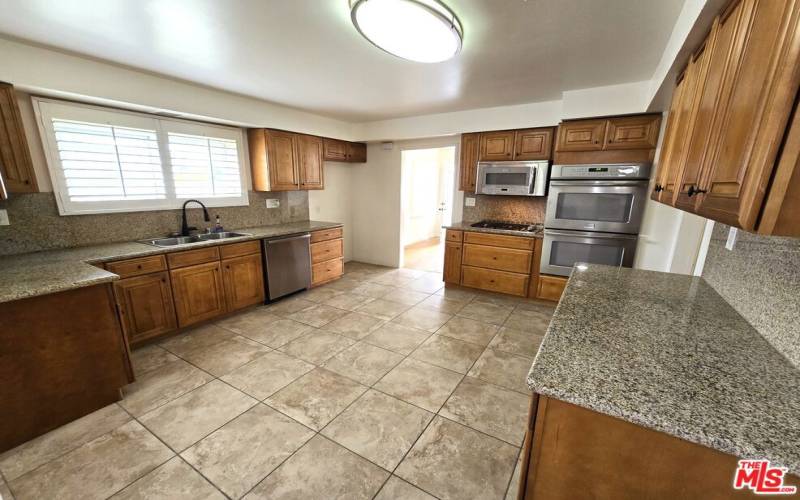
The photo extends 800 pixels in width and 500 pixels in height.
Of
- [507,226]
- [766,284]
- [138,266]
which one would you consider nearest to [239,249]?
[138,266]

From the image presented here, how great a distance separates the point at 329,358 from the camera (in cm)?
253

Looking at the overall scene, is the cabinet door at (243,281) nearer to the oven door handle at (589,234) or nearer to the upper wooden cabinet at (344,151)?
the upper wooden cabinet at (344,151)

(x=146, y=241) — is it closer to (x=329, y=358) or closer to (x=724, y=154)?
(x=329, y=358)

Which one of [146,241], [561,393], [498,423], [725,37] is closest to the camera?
[561,393]

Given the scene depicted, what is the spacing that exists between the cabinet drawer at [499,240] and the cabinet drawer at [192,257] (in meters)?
2.96

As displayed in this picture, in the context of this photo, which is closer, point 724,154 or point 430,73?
point 724,154

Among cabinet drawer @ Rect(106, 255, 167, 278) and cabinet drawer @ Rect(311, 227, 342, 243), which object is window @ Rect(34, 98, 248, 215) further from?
cabinet drawer @ Rect(311, 227, 342, 243)

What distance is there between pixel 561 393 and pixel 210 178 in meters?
3.99

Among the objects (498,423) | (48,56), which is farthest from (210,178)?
(498,423)

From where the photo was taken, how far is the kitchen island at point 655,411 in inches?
28.5

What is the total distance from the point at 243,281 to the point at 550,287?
11.7ft

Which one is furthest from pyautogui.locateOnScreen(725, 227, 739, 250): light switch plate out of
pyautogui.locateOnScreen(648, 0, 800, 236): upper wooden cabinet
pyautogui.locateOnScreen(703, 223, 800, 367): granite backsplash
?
pyautogui.locateOnScreen(648, 0, 800, 236): upper wooden cabinet

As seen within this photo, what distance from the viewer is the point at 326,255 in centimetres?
432

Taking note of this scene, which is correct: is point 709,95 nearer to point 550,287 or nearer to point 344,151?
point 550,287
